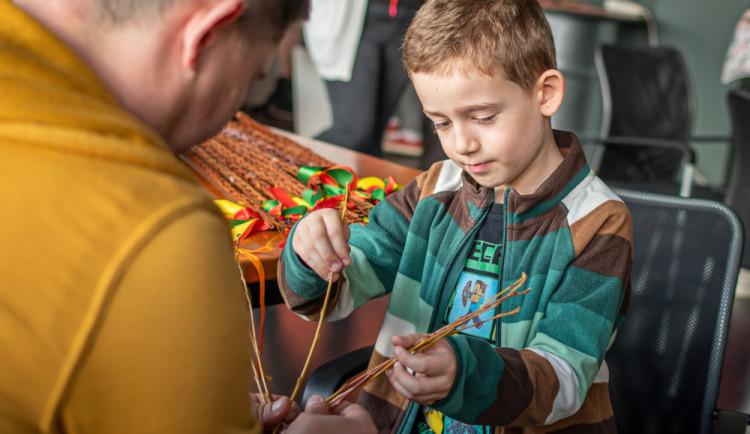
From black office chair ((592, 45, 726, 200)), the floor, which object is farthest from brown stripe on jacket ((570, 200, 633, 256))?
black office chair ((592, 45, 726, 200))

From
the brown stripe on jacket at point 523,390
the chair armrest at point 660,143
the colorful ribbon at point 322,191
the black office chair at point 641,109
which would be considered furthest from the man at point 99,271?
the black office chair at point 641,109

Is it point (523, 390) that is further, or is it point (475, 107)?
point (475, 107)

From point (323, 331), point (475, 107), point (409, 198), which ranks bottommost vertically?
point (323, 331)

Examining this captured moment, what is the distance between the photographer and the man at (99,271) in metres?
0.46

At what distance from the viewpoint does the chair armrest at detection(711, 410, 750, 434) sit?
3.75 feet

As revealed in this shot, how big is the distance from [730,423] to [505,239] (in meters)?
0.52

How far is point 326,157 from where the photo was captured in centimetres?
207

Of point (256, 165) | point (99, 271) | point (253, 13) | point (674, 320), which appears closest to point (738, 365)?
point (674, 320)

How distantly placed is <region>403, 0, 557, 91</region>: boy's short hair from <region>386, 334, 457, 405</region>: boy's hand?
18.1 inches

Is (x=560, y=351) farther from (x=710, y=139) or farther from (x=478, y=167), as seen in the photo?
(x=710, y=139)

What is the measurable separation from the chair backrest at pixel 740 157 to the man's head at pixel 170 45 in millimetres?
2739

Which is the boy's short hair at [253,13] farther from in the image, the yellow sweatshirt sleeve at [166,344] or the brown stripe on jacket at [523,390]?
the brown stripe on jacket at [523,390]

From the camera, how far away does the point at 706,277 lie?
1265 millimetres

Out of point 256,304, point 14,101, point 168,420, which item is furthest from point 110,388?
point 256,304
